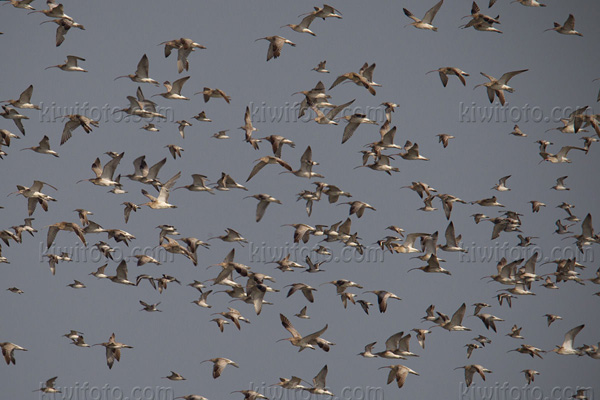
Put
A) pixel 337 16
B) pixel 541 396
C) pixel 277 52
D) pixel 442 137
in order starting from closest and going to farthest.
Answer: pixel 277 52 < pixel 337 16 < pixel 442 137 < pixel 541 396

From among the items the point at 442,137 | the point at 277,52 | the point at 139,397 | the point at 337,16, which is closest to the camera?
the point at 277,52

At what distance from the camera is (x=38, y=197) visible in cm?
4984

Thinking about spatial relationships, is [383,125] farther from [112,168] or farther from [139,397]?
[139,397]

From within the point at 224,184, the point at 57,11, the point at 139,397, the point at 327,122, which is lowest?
the point at 139,397

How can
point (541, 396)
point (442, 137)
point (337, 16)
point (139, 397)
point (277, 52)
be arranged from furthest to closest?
point (541, 396) < point (139, 397) < point (442, 137) < point (337, 16) < point (277, 52)

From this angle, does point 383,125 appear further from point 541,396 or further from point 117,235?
point 541,396

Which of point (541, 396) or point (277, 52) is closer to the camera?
point (277, 52)

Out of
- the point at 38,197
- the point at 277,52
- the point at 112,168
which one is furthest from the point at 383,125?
the point at 38,197

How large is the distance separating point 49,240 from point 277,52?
1294cm

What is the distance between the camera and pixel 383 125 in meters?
52.6

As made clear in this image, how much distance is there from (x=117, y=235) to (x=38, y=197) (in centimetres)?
414

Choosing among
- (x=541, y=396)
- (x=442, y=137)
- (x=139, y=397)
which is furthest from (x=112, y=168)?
(x=541, y=396)

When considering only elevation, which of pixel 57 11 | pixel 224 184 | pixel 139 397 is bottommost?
pixel 139 397

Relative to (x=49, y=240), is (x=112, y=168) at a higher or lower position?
higher
